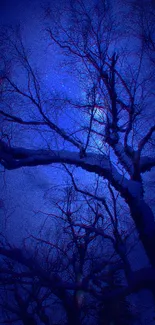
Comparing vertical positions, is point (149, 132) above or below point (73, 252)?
above

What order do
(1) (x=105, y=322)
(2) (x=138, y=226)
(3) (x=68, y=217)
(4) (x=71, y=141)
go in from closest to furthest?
1. (2) (x=138, y=226)
2. (4) (x=71, y=141)
3. (3) (x=68, y=217)
4. (1) (x=105, y=322)

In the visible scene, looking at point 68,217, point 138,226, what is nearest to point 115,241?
point 138,226

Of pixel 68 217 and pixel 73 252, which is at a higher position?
pixel 68 217

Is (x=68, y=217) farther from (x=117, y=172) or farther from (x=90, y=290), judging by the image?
(x=90, y=290)

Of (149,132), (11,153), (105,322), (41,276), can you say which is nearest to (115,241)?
(41,276)

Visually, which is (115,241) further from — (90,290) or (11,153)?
(11,153)

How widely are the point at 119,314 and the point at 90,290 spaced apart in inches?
258

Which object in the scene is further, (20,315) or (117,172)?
(20,315)

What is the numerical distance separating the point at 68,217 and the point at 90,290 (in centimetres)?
308

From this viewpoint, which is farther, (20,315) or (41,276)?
(20,315)

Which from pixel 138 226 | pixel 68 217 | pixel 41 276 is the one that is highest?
pixel 68 217

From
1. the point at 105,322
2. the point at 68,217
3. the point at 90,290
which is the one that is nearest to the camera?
the point at 90,290

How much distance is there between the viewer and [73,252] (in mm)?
7992

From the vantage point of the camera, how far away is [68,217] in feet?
24.0
